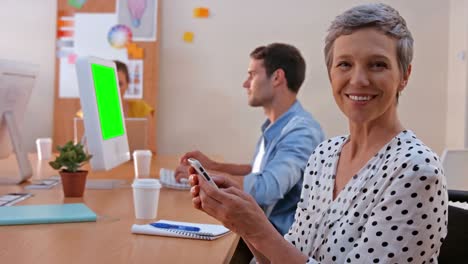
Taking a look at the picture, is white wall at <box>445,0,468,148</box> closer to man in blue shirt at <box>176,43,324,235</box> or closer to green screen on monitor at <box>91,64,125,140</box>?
man in blue shirt at <box>176,43,324,235</box>

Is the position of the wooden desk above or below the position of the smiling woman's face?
below

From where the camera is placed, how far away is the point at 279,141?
217 centimetres

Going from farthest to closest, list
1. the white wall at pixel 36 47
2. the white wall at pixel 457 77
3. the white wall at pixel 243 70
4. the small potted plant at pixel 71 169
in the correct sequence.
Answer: the white wall at pixel 36 47, the white wall at pixel 243 70, the white wall at pixel 457 77, the small potted plant at pixel 71 169

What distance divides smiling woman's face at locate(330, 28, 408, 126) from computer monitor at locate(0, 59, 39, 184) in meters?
1.31

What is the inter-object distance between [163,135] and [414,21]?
1.88 metres

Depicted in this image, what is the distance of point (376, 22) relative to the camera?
1131mm

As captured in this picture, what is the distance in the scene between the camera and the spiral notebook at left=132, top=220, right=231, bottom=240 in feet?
4.49

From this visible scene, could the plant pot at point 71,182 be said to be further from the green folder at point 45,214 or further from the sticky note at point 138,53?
the sticky note at point 138,53

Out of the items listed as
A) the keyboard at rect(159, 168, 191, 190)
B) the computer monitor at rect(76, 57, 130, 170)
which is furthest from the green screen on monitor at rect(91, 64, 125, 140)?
the keyboard at rect(159, 168, 191, 190)

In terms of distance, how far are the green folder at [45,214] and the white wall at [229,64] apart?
254 centimetres

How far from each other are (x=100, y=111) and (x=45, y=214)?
0.55m

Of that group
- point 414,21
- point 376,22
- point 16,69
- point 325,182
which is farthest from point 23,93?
point 414,21

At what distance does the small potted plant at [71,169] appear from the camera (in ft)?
6.11

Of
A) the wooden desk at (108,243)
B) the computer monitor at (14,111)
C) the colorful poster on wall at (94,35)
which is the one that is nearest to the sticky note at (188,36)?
the colorful poster on wall at (94,35)
